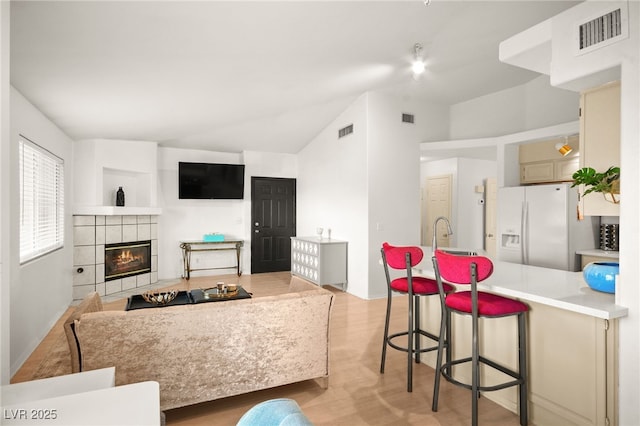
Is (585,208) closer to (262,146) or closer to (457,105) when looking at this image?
(457,105)

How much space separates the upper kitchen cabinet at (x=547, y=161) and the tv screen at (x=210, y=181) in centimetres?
500

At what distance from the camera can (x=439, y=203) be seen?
24.8ft

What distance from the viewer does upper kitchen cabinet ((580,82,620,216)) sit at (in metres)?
2.22

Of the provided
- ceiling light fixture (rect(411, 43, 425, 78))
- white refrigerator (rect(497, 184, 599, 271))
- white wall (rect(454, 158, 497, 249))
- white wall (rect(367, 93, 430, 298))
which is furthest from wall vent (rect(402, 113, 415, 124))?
white wall (rect(454, 158, 497, 249))

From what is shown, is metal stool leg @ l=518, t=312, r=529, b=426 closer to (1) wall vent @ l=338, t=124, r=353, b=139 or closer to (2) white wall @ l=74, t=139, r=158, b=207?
(1) wall vent @ l=338, t=124, r=353, b=139

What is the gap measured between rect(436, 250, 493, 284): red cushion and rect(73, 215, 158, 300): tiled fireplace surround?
5.09 metres

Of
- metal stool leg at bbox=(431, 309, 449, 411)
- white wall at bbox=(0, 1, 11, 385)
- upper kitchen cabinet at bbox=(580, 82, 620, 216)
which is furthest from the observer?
metal stool leg at bbox=(431, 309, 449, 411)

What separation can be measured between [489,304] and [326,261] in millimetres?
3647

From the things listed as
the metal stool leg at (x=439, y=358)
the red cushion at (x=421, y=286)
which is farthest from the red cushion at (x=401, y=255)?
the metal stool leg at (x=439, y=358)

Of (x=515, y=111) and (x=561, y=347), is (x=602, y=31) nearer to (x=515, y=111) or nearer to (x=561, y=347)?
(x=561, y=347)

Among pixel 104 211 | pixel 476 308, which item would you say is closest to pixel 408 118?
pixel 476 308

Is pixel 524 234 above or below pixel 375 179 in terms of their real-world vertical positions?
below

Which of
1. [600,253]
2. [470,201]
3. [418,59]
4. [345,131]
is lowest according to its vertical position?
[600,253]

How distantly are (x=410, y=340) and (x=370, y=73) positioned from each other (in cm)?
336
